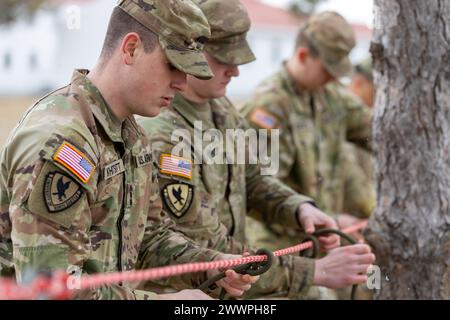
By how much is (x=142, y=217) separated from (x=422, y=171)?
157 cm

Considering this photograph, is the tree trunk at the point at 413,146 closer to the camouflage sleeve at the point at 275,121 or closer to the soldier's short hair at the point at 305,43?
the camouflage sleeve at the point at 275,121

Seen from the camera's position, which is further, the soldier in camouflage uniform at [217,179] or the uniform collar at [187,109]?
the uniform collar at [187,109]

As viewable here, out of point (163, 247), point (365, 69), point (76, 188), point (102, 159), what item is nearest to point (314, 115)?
point (365, 69)

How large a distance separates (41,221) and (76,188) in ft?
0.55

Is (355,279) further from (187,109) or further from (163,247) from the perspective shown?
(187,109)

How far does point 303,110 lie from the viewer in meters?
5.82

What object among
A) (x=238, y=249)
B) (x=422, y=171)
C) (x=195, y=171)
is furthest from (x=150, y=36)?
(x=422, y=171)

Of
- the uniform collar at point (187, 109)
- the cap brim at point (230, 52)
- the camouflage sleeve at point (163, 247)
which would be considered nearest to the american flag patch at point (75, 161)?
the camouflage sleeve at point (163, 247)

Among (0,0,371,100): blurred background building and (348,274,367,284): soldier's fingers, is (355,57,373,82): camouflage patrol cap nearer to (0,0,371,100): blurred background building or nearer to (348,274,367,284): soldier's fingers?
(348,274,367,284): soldier's fingers

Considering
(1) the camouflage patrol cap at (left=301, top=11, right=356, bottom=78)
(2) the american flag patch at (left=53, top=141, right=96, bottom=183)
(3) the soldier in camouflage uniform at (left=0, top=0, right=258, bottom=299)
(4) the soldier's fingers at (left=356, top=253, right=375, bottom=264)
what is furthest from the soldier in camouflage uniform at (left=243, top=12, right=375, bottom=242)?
(2) the american flag patch at (left=53, top=141, right=96, bottom=183)

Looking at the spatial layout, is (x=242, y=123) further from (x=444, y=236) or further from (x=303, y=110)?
(x=303, y=110)

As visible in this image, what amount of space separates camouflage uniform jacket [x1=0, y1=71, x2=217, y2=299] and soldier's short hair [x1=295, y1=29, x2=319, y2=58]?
2.86 metres

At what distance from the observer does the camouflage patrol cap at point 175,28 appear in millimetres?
2885

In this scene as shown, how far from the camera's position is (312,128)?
5852mm
